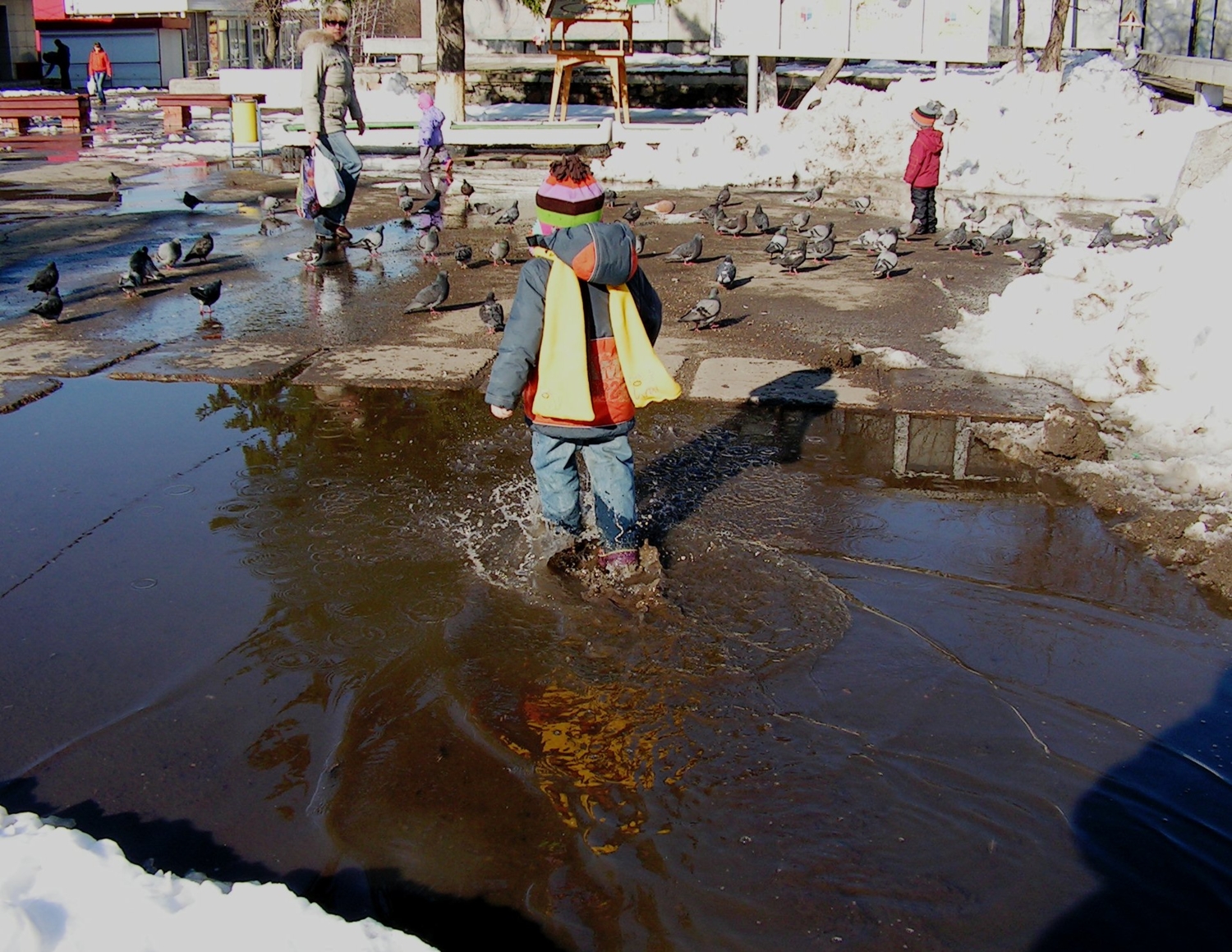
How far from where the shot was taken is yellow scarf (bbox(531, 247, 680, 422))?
4566 millimetres

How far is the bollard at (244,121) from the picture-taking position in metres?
21.8

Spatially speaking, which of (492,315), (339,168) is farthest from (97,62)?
(492,315)

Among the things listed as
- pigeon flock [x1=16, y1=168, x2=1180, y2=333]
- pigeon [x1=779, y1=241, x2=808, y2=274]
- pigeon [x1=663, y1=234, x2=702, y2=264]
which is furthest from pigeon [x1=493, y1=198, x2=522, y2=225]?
pigeon [x1=779, y1=241, x2=808, y2=274]

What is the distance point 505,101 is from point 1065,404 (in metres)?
22.4

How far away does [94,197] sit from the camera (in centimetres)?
1590

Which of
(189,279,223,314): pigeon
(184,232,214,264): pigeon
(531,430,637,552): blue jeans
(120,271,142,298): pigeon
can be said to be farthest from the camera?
(184,232,214,264): pigeon

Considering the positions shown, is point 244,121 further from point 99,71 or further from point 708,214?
point 99,71

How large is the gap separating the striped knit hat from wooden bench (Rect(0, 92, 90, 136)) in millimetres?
25302

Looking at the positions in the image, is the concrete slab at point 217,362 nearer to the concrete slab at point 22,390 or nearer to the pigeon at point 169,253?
the concrete slab at point 22,390

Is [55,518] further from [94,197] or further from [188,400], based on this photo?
[94,197]

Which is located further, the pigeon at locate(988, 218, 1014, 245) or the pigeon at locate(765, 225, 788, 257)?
the pigeon at locate(988, 218, 1014, 245)

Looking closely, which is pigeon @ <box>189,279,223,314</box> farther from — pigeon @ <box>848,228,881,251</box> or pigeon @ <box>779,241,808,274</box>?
pigeon @ <box>848,228,881,251</box>

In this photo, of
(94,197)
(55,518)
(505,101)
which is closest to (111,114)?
(505,101)

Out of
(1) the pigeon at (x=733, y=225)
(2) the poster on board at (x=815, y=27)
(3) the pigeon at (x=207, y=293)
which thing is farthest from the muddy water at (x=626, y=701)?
(2) the poster on board at (x=815, y=27)
